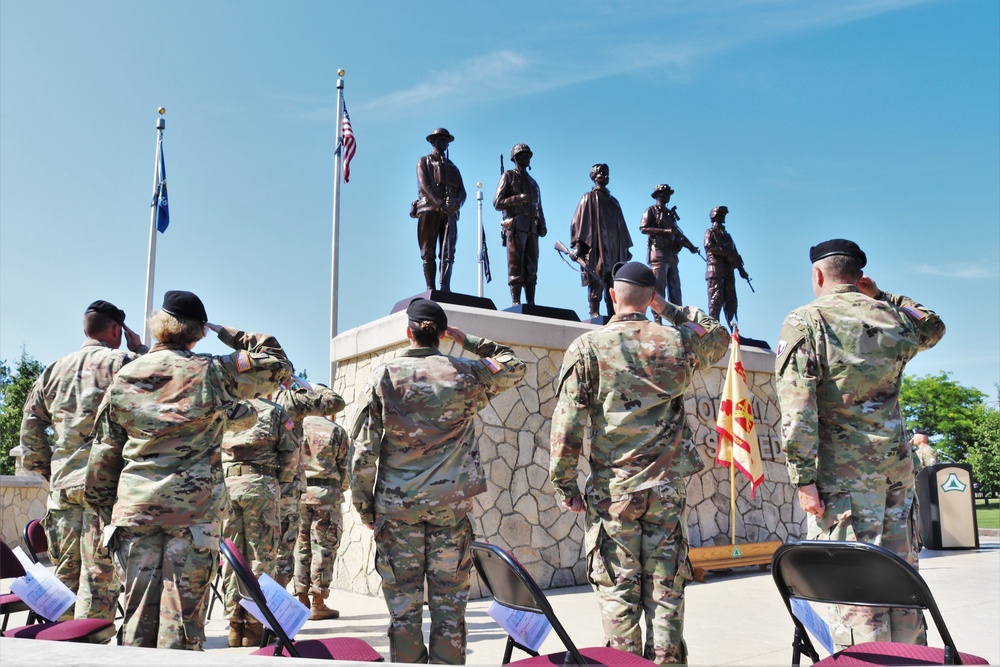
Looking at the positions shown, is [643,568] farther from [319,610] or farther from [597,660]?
[319,610]

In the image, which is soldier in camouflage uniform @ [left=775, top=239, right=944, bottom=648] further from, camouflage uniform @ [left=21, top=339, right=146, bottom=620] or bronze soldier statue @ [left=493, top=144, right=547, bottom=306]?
bronze soldier statue @ [left=493, top=144, right=547, bottom=306]

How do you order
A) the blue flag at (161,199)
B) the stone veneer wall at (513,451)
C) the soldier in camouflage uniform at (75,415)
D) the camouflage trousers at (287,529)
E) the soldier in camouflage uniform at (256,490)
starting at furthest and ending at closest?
the blue flag at (161,199) → the stone veneer wall at (513,451) → the camouflage trousers at (287,529) → the soldier in camouflage uniform at (256,490) → the soldier in camouflage uniform at (75,415)

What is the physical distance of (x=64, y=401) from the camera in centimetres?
475

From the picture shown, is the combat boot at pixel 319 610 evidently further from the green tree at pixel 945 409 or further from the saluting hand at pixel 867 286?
the green tree at pixel 945 409

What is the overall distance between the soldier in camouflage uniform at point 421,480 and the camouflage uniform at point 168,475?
55cm

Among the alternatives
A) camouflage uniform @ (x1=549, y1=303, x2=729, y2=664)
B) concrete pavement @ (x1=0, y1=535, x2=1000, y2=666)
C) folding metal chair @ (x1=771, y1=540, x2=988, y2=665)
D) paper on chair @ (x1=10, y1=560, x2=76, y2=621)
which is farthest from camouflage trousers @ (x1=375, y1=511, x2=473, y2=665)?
folding metal chair @ (x1=771, y1=540, x2=988, y2=665)

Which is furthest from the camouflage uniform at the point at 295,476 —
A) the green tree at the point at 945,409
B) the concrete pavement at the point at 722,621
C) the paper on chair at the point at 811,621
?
the green tree at the point at 945,409

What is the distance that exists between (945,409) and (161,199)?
4896 cm

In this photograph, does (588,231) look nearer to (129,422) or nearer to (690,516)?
(690,516)

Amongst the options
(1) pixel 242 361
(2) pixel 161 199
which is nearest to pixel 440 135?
(1) pixel 242 361

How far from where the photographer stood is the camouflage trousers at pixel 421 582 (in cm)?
356

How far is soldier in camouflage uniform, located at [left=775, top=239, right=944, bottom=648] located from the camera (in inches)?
126

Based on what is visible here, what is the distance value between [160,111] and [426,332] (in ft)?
49.1

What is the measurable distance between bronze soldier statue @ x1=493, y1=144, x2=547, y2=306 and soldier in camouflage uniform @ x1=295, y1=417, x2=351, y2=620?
3151 millimetres
